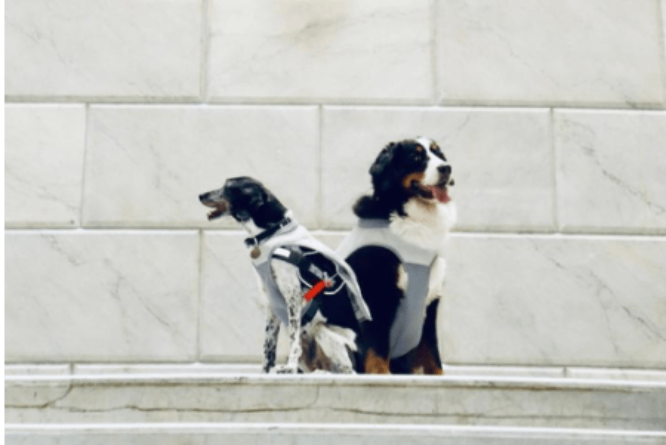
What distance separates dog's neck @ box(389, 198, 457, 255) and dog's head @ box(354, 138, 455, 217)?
0.03 metres

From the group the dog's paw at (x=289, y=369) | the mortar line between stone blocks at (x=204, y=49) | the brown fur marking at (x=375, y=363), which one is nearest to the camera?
the dog's paw at (x=289, y=369)

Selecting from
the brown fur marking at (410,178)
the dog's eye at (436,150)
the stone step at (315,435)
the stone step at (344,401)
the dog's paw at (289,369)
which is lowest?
the stone step at (315,435)

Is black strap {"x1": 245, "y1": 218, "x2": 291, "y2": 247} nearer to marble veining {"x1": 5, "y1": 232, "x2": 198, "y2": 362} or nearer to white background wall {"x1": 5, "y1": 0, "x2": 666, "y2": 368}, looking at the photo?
white background wall {"x1": 5, "y1": 0, "x2": 666, "y2": 368}

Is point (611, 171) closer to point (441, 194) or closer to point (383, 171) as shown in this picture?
point (441, 194)

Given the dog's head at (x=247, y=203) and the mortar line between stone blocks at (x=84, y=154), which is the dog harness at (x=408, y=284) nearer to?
the dog's head at (x=247, y=203)

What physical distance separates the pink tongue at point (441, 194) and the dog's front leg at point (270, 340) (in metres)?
1.29

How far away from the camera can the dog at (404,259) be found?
220 inches

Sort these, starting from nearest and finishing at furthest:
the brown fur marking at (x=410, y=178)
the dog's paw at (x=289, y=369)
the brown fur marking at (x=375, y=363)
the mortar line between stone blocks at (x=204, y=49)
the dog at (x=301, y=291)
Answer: the dog's paw at (x=289, y=369), the dog at (x=301, y=291), the brown fur marking at (x=375, y=363), the brown fur marking at (x=410, y=178), the mortar line between stone blocks at (x=204, y=49)

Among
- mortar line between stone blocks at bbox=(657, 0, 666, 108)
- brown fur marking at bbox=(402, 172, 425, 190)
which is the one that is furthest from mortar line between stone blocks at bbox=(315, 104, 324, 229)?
mortar line between stone blocks at bbox=(657, 0, 666, 108)

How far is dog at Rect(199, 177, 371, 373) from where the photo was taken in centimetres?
536

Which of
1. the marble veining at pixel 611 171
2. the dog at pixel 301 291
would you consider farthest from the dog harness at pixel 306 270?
the marble veining at pixel 611 171

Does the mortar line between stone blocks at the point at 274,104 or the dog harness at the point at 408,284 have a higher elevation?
the mortar line between stone blocks at the point at 274,104

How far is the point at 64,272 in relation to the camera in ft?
20.4

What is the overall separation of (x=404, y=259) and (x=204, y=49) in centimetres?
221
